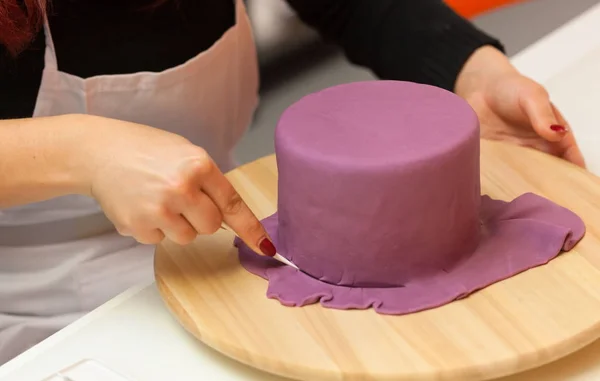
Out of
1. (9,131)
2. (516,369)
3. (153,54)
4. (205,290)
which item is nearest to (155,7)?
(153,54)

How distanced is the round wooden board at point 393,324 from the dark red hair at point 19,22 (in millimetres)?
238

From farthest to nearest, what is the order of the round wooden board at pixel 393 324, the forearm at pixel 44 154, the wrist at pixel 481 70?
the wrist at pixel 481 70, the forearm at pixel 44 154, the round wooden board at pixel 393 324

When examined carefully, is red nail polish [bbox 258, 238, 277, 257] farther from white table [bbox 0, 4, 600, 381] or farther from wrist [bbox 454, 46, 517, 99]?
wrist [bbox 454, 46, 517, 99]

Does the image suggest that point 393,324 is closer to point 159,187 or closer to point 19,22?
point 159,187

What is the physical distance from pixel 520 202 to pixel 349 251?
18cm

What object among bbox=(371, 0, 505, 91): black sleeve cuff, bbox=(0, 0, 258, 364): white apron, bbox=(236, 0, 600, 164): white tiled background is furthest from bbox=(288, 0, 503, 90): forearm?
bbox=(236, 0, 600, 164): white tiled background

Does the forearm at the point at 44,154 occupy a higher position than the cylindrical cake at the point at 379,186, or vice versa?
the cylindrical cake at the point at 379,186

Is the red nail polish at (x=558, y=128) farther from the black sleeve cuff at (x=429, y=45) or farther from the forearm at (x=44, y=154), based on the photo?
the forearm at (x=44, y=154)

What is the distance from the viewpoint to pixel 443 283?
64 centimetres

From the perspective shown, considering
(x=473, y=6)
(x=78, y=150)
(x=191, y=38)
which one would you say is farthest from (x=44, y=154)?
(x=473, y=6)

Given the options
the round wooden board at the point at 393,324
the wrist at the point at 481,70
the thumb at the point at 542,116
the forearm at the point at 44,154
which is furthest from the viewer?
the wrist at the point at 481,70

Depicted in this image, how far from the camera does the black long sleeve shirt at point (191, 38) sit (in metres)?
0.80

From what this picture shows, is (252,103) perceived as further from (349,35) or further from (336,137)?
(336,137)

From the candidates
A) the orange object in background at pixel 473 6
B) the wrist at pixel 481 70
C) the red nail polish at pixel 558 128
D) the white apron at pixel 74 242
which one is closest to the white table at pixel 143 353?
the white apron at pixel 74 242
